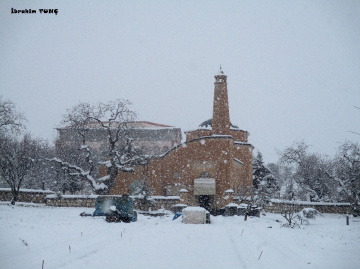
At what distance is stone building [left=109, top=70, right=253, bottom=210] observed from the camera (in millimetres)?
35375

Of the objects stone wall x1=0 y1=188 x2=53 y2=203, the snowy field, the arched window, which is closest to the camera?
the snowy field

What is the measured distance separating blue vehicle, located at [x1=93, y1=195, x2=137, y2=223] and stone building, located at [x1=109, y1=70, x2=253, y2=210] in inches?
535

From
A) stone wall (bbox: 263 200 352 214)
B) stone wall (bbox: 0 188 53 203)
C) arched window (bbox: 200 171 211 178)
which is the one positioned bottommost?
stone wall (bbox: 263 200 352 214)

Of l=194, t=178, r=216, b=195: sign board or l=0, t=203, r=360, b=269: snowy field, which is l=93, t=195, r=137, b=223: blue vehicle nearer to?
l=0, t=203, r=360, b=269: snowy field

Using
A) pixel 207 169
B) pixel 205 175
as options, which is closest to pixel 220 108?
pixel 207 169

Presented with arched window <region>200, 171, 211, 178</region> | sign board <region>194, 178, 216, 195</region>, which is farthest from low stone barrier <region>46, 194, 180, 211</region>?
arched window <region>200, 171, 211, 178</region>

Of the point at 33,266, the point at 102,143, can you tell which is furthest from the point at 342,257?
the point at 102,143

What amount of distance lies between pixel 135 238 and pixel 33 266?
5.45 meters

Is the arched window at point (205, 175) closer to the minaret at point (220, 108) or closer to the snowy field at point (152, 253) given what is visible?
the minaret at point (220, 108)

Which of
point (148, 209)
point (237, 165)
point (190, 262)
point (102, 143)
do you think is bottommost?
point (148, 209)

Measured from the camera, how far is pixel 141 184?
3900 cm

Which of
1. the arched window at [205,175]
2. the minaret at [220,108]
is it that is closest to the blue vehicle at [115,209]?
the arched window at [205,175]

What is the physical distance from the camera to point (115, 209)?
62.7ft

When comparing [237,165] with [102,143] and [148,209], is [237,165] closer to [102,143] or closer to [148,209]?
[148,209]
